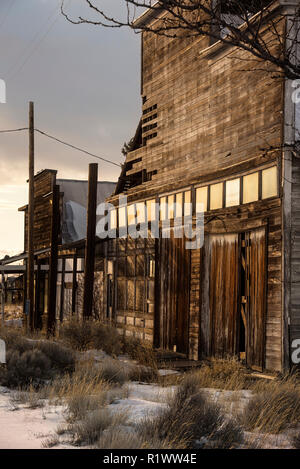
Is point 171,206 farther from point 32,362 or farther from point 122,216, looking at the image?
point 32,362

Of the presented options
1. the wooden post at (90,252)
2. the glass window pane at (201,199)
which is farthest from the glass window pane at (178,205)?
the wooden post at (90,252)

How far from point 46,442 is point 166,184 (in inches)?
500

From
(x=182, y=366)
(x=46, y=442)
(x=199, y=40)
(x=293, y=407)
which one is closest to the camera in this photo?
(x=46, y=442)

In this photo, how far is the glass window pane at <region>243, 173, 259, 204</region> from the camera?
1442cm

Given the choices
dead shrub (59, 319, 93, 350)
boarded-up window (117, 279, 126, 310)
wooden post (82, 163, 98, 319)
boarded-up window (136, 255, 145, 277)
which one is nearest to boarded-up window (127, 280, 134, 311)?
boarded-up window (117, 279, 126, 310)

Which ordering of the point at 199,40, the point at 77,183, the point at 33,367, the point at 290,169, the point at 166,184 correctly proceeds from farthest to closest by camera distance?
1. the point at 77,183
2. the point at 166,184
3. the point at 199,40
4. the point at 290,169
5. the point at 33,367

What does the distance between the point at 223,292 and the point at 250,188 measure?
104 inches

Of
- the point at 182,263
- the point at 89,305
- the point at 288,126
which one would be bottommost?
the point at 89,305

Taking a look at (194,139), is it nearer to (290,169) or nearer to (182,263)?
(182,263)

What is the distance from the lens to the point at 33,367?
11875 millimetres

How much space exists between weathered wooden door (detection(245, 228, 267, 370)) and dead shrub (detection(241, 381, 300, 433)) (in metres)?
4.19

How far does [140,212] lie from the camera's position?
2084 centimetres

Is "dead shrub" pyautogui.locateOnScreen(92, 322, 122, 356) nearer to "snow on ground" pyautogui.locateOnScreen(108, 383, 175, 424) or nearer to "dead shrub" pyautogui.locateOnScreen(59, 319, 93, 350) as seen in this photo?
"dead shrub" pyautogui.locateOnScreen(59, 319, 93, 350)
